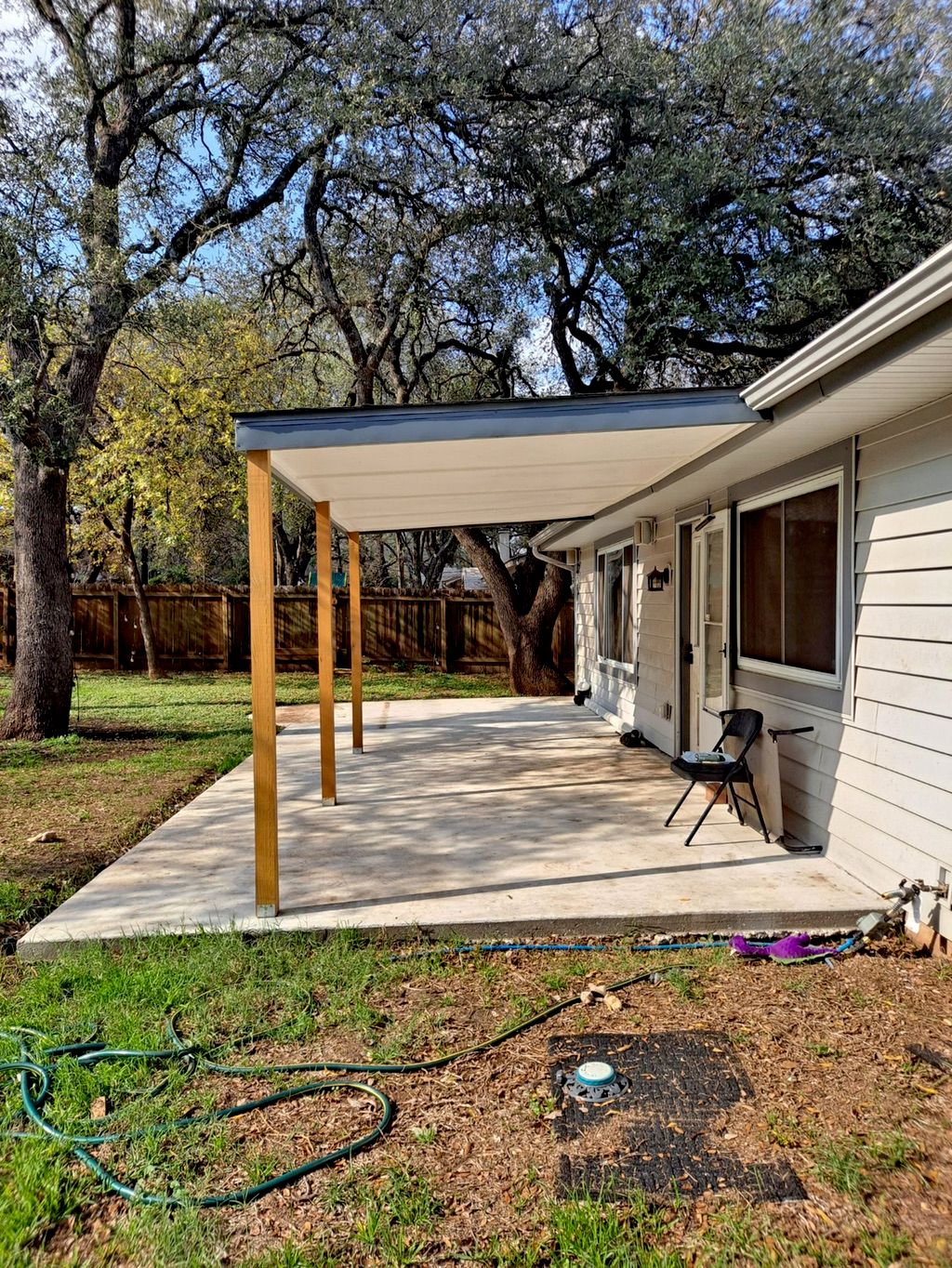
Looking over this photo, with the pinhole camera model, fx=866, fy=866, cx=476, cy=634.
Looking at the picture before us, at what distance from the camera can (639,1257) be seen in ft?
6.06

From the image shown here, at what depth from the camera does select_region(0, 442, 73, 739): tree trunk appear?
8.52m

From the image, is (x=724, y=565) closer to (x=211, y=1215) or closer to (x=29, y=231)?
(x=211, y=1215)

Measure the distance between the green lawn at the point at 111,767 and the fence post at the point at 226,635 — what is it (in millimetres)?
1426

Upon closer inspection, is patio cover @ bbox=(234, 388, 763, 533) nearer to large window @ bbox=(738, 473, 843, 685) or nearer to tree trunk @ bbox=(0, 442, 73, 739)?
large window @ bbox=(738, 473, 843, 685)

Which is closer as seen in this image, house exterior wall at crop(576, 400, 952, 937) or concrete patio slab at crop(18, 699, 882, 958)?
house exterior wall at crop(576, 400, 952, 937)

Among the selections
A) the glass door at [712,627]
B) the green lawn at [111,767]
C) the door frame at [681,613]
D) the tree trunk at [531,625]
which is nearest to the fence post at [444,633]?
the green lawn at [111,767]

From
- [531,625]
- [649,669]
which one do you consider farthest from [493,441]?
[531,625]

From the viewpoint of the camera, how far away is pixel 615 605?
394 inches

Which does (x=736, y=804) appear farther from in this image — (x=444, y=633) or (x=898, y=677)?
(x=444, y=633)

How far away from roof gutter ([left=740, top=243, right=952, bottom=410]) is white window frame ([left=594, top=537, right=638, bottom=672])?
17.2 ft

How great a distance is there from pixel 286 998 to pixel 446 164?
943 cm

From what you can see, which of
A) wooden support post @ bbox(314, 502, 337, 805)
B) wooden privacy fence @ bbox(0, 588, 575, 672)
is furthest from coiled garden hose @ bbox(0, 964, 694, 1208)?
wooden privacy fence @ bbox(0, 588, 575, 672)

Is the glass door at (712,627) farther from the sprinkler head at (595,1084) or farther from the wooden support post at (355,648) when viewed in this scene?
the sprinkler head at (595,1084)

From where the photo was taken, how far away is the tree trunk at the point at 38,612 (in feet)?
27.9
